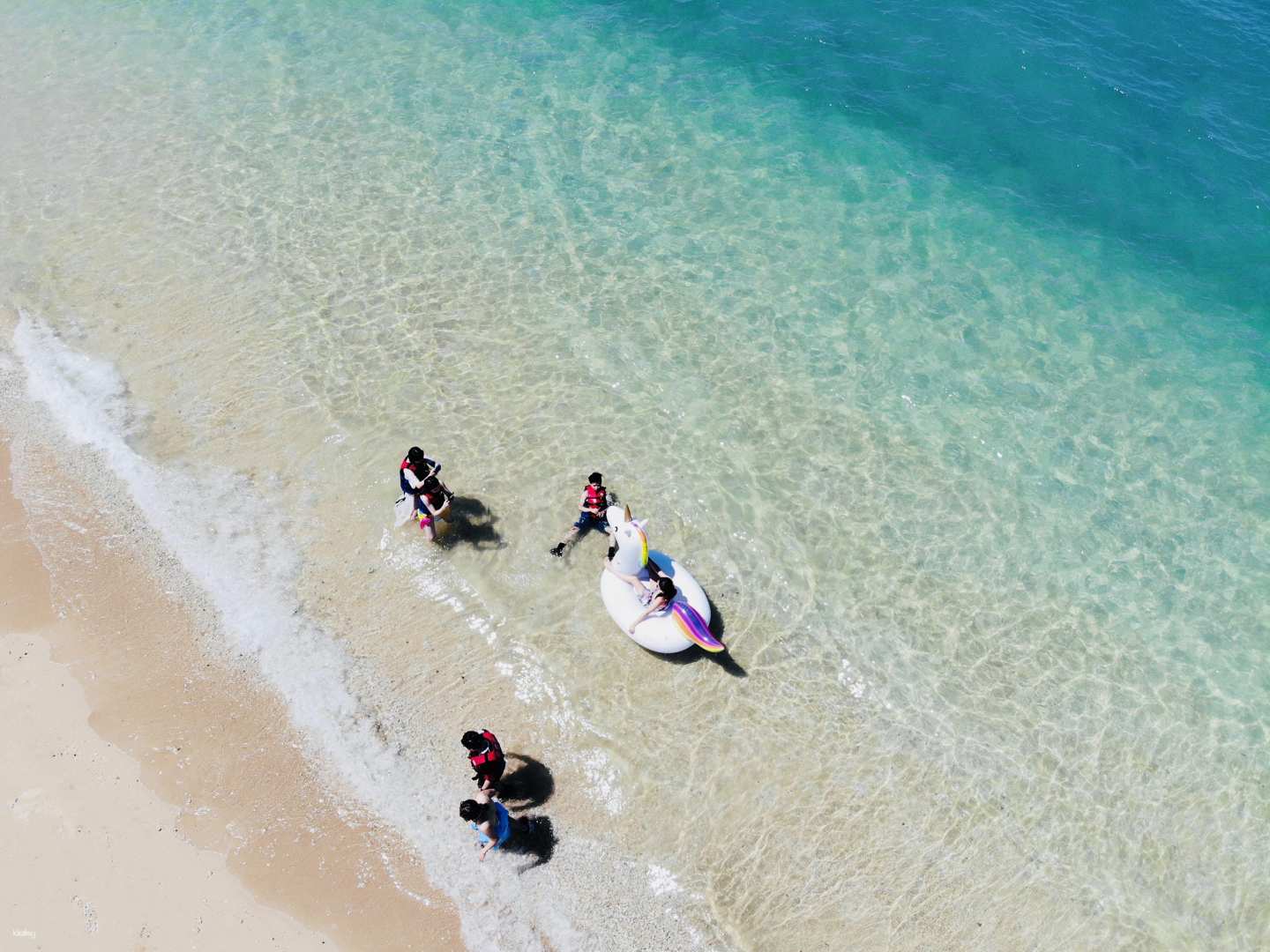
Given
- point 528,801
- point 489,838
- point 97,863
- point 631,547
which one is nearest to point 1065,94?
point 631,547

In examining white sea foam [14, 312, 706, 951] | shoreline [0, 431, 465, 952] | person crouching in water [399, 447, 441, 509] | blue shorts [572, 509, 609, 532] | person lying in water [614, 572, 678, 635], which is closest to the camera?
shoreline [0, 431, 465, 952]

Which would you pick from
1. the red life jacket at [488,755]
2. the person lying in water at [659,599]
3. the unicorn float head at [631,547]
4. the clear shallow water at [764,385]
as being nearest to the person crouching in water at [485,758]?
the red life jacket at [488,755]

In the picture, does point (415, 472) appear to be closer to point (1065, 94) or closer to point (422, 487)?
point (422, 487)

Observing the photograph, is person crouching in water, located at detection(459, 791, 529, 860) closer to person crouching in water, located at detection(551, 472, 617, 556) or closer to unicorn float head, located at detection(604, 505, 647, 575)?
unicorn float head, located at detection(604, 505, 647, 575)

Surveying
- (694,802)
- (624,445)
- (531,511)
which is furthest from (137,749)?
(624,445)

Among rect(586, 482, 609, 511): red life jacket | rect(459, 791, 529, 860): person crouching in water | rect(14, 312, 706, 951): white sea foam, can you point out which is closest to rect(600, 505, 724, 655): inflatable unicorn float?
rect(586, 482, 609, 511): red life jacket

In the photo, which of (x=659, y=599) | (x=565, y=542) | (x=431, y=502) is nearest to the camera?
(x=659, y=599)
